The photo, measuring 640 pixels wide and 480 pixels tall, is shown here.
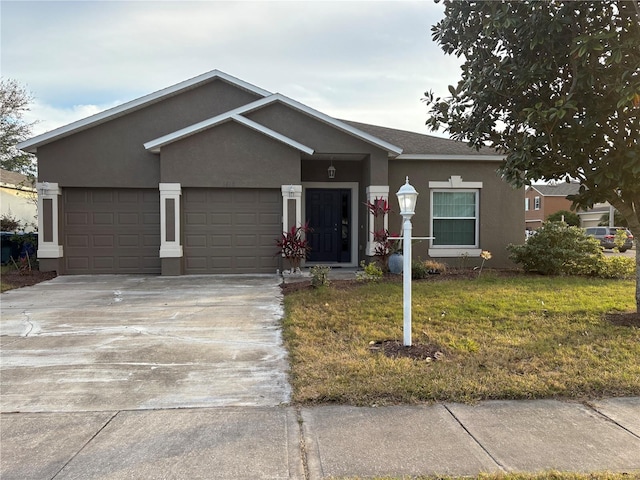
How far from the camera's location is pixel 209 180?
37.4ft

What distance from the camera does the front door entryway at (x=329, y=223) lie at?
44.5 feet

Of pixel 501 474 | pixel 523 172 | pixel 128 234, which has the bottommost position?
pixel 501 474

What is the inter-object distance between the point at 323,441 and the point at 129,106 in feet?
36.7

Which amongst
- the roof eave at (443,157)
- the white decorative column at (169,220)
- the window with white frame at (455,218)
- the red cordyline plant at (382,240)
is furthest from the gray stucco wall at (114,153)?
the window with white frame at (455,218)

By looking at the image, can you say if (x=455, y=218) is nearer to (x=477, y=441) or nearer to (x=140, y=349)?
(x=140, y=349)

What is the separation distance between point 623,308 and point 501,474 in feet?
19.5

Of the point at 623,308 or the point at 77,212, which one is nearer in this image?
the point at 623,308

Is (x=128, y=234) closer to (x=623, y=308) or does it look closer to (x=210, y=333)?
(x=210, y=333)

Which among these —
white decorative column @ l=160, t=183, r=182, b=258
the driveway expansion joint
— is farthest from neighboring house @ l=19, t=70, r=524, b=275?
the driveway expansion joint

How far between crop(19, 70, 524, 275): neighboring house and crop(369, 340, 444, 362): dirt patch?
6.48 meters

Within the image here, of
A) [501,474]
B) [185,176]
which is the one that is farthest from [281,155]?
[501,474]

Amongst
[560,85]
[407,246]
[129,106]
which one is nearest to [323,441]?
[407,246]

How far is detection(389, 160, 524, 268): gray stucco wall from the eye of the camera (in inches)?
509

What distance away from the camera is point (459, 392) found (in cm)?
412
